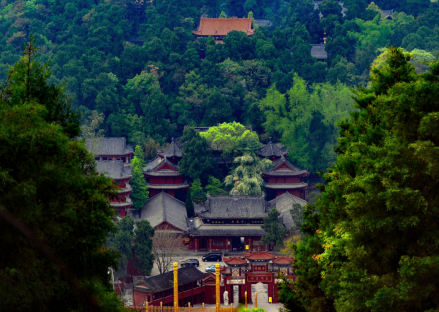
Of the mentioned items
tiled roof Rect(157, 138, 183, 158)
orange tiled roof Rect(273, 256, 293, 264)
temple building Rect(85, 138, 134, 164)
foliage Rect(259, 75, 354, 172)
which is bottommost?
orange tiled roof Rect(273, 256, 293, 264)

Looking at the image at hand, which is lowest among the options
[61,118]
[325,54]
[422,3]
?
[61,118]

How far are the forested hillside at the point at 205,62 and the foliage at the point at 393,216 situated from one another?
40505 millimetres

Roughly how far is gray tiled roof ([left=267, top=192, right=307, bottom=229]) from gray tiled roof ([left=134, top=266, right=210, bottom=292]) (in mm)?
12011

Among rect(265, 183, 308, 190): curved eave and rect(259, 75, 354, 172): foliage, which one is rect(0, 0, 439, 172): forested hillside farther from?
rect(265, 183, 308, 190): curved eave

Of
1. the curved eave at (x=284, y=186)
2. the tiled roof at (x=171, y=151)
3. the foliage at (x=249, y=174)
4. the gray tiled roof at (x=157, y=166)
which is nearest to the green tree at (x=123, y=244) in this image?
the foliage at (x=249, y=174)

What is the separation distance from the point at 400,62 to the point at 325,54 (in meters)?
57.6

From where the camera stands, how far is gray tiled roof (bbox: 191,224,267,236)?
146ft

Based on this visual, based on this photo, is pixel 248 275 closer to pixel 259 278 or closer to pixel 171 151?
pixel 259 278

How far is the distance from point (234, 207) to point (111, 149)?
49.0ft

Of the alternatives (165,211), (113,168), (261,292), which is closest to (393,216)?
(261,292)

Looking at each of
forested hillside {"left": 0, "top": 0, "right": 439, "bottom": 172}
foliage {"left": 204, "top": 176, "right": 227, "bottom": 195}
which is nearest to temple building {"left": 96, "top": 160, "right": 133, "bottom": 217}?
foliage {"left": 204, "top": 176, "right": 227, "bottom": 195}

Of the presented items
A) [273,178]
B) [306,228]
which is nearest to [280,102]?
[273,178]

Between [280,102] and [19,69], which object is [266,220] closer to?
[280,102]

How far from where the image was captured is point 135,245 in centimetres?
4006
